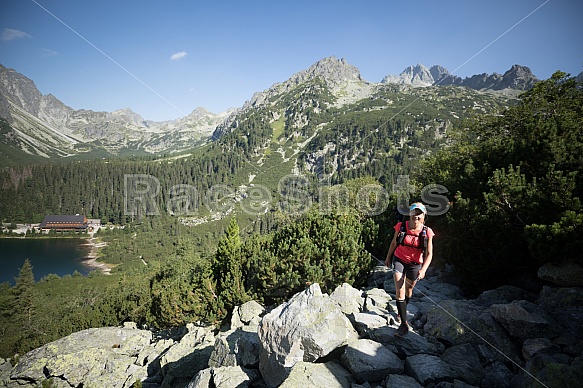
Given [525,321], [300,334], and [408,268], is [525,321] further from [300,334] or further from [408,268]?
[300,334]

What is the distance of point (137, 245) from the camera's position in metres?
136

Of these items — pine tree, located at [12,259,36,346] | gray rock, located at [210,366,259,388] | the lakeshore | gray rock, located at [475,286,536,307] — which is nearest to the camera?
gray rock, located at [210,366,259,388]

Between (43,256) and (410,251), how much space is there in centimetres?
15944

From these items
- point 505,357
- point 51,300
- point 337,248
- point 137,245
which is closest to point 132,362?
point 337,248

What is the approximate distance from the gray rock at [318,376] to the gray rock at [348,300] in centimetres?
287

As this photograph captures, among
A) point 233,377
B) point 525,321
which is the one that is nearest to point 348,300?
point 233,377

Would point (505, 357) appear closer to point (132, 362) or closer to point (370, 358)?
point (370, 358)

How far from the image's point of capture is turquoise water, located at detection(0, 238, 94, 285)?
10125 centimetres

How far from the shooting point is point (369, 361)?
6.34m

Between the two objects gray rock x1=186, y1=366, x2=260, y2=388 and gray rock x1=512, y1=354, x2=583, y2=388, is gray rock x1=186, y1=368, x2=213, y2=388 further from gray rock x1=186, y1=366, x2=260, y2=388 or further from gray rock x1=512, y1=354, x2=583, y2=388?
gray rock x1=512, y1=354, x2=583, y2=388

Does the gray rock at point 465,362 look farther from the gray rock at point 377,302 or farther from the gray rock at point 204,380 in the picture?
the gray rock at point 204,380

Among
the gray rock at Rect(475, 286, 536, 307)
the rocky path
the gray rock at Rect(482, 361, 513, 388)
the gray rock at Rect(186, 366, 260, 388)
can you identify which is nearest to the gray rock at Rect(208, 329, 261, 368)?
the rocky path

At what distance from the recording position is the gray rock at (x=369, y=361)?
6.16m

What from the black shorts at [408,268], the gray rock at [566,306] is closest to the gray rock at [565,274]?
the gray rock at [566,306]
